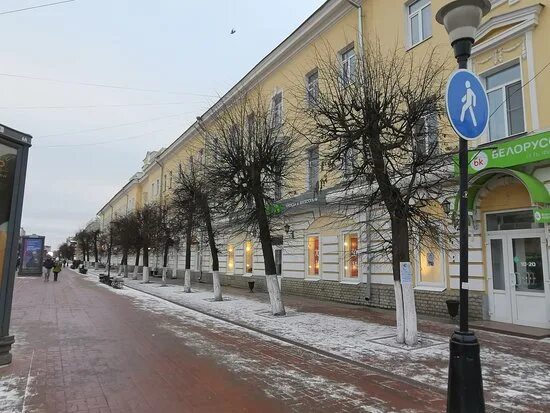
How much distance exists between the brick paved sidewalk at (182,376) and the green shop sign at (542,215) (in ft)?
18.8

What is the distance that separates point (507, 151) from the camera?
1107 cm

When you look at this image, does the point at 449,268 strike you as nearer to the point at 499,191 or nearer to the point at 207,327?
the point at 499,191

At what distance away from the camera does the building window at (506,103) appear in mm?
11750

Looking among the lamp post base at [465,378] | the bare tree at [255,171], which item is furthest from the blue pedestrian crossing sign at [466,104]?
the bare tree at [255,171]

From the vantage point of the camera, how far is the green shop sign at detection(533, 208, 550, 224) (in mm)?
10148

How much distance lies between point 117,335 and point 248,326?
3.41 metres

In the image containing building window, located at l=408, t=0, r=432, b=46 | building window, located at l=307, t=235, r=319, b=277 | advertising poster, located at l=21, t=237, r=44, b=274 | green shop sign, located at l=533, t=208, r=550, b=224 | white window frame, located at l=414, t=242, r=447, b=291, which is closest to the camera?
green shop sign, located at l=533, t=208, r=550, b=224

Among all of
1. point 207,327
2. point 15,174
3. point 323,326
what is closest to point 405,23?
point 323,326

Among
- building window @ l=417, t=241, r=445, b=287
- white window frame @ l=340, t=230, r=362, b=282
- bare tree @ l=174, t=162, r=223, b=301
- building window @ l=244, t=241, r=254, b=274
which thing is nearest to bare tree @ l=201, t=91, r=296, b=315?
bare tree @ l=174, t=162, r=223, b=301

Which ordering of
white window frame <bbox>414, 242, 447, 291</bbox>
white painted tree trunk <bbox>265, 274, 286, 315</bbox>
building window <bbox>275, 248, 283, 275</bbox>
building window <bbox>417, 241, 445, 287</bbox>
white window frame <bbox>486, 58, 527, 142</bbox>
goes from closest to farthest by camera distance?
white window frame <bbox>486, 58, 527, 142</bbox> < white window frame <bbox>414, 242, 447, 291</bbox> < building window <bbox>417, 241, 445, 287</bbox> < white painted tree trunk <bbox>265, 274, 286, 315</bbox> < building window <bbox>275, 248, 283, 275</bbox>

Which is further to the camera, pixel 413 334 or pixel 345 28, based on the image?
pixel 345 28

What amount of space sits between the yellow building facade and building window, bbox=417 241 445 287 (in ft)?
0.11

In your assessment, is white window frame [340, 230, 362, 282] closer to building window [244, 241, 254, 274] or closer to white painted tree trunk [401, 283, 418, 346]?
white painted tree trunk [401, 283, 418, 346]

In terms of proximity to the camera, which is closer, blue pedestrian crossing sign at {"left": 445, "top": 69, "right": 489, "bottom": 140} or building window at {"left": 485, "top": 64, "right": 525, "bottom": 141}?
blue pedestrian crossing sign at {"left": 445, "top": 69, "right": 489, "bottom": 140}
